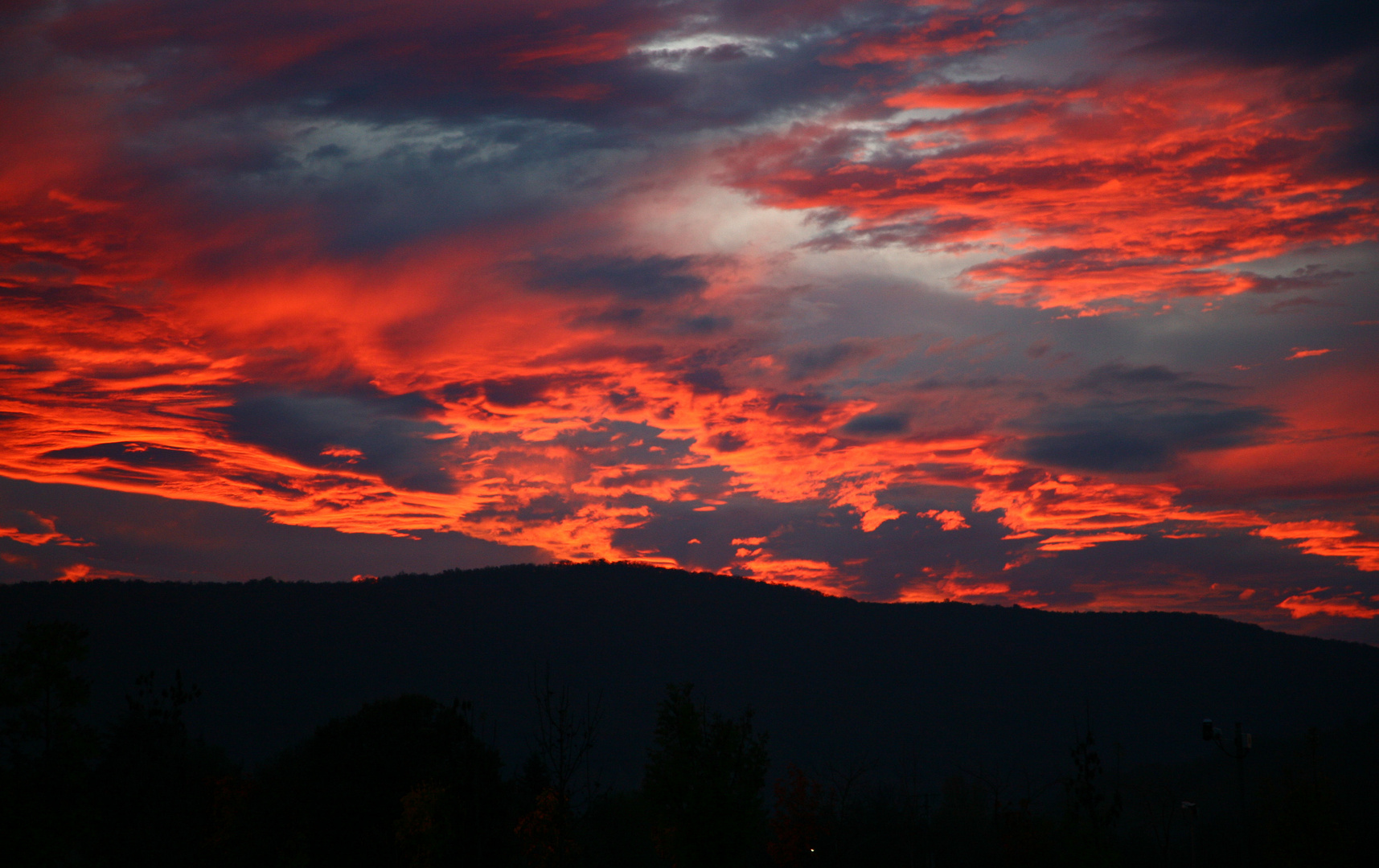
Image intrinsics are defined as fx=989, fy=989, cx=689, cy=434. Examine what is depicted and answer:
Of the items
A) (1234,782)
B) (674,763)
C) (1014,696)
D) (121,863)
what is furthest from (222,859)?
Answer: (1014,696)

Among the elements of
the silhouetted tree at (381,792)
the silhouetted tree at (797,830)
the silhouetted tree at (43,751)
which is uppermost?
the silhouetted tree at (43,751)

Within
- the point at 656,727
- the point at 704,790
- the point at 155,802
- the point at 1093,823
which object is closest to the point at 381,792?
the point at 155,802

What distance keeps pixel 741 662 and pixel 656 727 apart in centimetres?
12495

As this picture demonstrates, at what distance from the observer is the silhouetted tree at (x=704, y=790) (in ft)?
128

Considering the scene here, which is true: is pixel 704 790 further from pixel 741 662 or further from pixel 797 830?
pixel 741 662

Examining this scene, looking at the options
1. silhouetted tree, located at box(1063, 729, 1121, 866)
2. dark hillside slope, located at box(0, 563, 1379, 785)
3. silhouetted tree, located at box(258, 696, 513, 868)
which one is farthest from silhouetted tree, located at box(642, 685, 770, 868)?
dark hillside slope, located at box(0, 563, 1379, 785)

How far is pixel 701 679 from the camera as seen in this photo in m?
172

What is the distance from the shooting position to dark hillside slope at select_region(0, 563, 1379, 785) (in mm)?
150500

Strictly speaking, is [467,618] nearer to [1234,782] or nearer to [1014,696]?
[1014,696]

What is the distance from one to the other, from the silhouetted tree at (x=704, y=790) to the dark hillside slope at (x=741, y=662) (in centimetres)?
10965

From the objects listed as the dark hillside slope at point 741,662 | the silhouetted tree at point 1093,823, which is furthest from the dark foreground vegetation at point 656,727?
the dark hillside slope at point 741,662

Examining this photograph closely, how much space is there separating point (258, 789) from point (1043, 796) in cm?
12533

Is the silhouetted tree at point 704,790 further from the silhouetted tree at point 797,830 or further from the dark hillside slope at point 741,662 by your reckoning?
the dark hillside slope at point 741,662

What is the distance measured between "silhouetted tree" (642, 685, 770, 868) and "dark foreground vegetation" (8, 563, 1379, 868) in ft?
0.36
